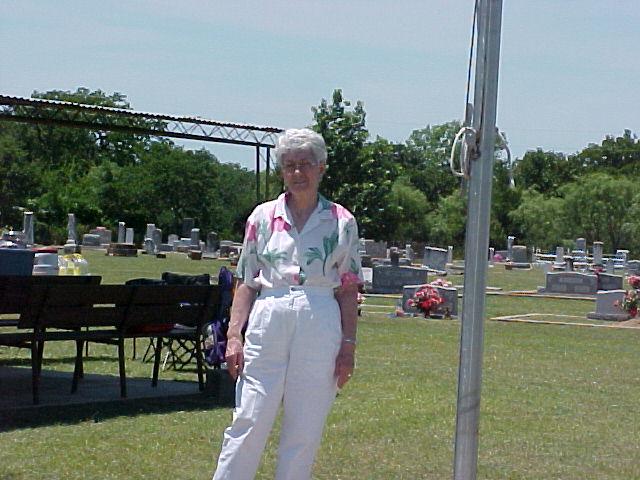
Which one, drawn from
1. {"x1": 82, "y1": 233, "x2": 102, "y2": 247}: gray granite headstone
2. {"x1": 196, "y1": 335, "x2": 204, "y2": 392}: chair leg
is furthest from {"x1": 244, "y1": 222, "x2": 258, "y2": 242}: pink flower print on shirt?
{"x1": 82, "y1": 233, "x2": 102, "y2": 247}: gray granite headstone

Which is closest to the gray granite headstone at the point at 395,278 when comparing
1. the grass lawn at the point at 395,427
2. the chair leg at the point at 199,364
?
the grass lawn at the point at 395,427

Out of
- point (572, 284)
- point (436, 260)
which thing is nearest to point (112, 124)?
point (572, 284)

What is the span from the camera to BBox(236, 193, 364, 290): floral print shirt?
5.51m

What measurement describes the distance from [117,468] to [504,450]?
287 cm

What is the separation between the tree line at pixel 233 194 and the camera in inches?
2741

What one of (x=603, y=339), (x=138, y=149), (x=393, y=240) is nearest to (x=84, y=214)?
(x=138, y=149)

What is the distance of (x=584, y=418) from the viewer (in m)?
10.9

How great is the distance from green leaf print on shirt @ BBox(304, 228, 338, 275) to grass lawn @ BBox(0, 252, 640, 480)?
8.62 ft

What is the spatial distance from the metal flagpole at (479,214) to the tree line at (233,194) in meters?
54.1

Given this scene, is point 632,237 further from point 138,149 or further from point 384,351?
point 384,351

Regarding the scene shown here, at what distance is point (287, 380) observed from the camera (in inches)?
213

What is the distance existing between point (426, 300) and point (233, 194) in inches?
2346

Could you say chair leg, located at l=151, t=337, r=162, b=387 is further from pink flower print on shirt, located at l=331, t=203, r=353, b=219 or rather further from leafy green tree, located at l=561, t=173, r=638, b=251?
leafy green tree, located at l=561, t=173, r=638, b=251

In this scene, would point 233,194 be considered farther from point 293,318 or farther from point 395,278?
point 293,318
